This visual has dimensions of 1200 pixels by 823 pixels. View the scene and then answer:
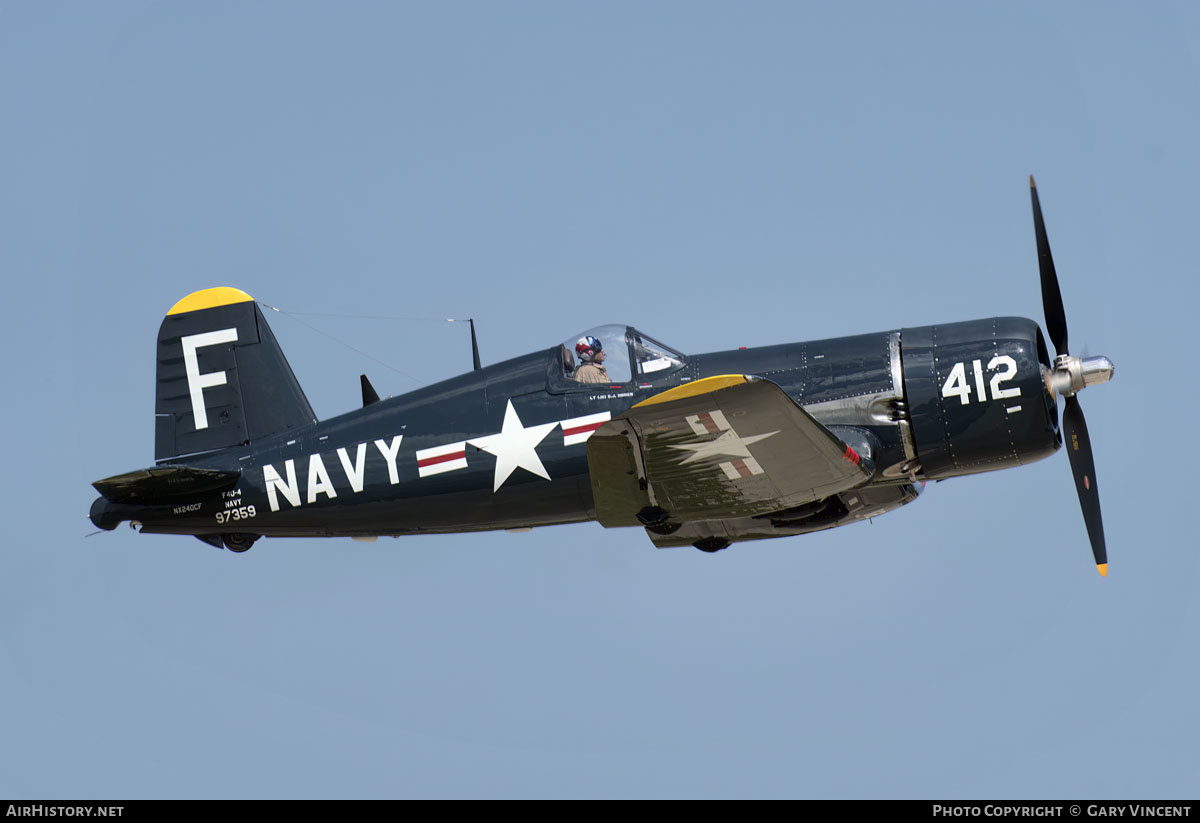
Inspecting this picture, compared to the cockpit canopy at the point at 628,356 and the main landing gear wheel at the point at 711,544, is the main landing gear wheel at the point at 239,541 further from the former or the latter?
the main landing gear wheel at the point at 711,544

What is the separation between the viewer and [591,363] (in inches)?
490

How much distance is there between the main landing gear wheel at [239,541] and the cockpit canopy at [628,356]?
3.31 meters

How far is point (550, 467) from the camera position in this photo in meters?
12.4

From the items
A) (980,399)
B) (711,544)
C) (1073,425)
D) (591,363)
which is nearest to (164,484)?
(591,363)

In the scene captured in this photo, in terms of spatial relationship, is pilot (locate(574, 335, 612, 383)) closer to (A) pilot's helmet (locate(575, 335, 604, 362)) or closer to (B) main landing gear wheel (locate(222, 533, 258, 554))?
(A) pilot's helmet (locate(575, 335, 604, 362))

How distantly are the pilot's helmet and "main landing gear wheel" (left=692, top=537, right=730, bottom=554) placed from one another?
2192 mm

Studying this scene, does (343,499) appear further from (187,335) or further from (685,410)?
(685,410)

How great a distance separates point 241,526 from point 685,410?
15.1ft

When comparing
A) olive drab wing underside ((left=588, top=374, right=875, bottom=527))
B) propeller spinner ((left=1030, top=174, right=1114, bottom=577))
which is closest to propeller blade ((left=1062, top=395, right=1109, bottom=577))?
propeller spinner ((left=1030, top=174, right=1114, bottom=577))

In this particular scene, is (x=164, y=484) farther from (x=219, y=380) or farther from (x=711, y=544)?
(x=711, y=544)

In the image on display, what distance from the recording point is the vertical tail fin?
1384 centimetres

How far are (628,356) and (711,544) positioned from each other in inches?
87.1

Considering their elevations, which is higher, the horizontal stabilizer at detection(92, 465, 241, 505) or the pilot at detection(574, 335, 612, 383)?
the pilot at detection(574, 335, 612, 383)
